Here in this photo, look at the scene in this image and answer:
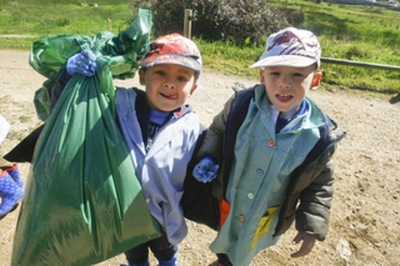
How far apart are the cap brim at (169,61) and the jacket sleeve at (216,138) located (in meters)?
0.28

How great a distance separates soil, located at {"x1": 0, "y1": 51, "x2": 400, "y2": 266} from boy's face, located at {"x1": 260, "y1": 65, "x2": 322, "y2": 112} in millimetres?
1476

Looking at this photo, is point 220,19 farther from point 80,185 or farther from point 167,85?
point 80,185

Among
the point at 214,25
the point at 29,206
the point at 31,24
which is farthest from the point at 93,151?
the point at 31,24

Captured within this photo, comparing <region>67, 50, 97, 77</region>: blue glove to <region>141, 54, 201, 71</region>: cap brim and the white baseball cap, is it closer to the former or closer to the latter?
<region>141, 54, 201, 71</region>: cap brim

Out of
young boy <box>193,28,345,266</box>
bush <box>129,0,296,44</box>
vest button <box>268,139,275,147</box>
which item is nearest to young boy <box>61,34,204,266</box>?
young boy <box>193,28,345,266</box>

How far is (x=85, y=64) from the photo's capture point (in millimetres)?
1413

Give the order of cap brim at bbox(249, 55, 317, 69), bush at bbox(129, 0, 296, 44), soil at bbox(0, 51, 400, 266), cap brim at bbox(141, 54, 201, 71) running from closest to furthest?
1. cap brim at bbox(249, 55, 317, 69)
2. cap brim at bbox(141, 54, 201, 71)
3. soil at bbox(0, 51, 400, 266)
4. bush at bbox(129, 0, 296, 44)

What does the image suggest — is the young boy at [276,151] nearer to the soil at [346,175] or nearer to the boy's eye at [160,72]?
the boy's eye at [160,72]

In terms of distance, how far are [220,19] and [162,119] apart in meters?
7.86

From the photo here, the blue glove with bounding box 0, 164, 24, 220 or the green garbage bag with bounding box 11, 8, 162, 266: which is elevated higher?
the green garbage bag with bounding box 11, 8, 162, 266

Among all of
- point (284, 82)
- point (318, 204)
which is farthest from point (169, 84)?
point (318, 204)

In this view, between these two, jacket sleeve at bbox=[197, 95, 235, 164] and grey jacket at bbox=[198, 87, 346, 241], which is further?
jacket sleeve at bbox=[197, 95, 235, 164]

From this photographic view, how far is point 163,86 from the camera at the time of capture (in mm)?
1498

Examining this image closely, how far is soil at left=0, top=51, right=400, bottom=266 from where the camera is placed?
245cm
